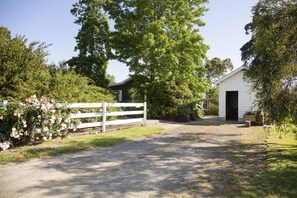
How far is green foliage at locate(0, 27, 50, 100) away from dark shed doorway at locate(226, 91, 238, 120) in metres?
17.9

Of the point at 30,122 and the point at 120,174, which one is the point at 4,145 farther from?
the point at 120,174

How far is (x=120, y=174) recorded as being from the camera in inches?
233

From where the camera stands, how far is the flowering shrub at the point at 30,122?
779cm

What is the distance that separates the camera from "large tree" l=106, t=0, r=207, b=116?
21.4m

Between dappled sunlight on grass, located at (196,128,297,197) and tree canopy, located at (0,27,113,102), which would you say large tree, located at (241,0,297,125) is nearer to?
dappled sunlight on grass, located at (196,128,297,197)

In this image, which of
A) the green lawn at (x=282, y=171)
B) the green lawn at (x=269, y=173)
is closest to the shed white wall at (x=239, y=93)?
the green lawn at (x=282, y=171)

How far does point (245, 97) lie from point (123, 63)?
36.5ft

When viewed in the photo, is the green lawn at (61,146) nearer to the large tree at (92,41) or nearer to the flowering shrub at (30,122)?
the flowering shrub at (30,122)

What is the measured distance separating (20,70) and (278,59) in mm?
9768

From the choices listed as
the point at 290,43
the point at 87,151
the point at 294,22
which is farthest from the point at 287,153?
the point at 87,151

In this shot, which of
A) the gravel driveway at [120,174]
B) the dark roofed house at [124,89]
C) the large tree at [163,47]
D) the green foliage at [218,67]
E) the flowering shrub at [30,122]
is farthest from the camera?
the green foliage at [218,67]

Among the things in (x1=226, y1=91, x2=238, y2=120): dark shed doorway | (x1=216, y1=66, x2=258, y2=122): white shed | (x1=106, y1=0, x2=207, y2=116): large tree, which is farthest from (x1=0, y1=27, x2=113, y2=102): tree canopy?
(x1=226, y1=91, x2=238, y2=120): dark shed doorway

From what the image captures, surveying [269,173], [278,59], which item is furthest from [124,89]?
[269,173]

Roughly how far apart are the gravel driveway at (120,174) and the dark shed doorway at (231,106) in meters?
16.5
